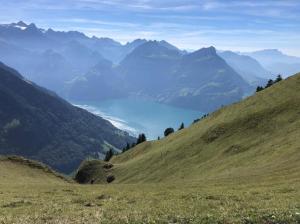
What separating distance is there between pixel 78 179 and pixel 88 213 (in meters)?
107

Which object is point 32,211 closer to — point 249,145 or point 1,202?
point 1,202

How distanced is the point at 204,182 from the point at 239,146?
30489mm

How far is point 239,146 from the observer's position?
250 ft

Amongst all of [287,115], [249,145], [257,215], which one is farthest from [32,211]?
[287,115]

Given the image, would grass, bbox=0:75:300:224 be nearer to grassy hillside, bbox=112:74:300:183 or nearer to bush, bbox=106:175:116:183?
grassy hillside, bbox=112:74:300:183

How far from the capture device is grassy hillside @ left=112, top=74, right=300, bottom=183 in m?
60.6

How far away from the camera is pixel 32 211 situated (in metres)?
27.9

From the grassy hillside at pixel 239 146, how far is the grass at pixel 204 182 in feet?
0.73

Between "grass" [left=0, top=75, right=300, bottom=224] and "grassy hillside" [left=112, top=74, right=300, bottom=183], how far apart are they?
8.8 inches

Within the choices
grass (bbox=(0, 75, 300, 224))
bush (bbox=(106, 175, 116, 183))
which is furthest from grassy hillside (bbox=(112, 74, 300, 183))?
bush (bbox=(106, 175, 116, 183))

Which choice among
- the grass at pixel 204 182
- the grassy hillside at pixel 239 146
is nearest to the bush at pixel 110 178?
the grassy hillside at pixel 239 146

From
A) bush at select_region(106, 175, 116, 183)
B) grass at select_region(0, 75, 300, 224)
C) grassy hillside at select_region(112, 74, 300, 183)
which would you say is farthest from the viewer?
bush at select_region(106, 175, 116, 183)

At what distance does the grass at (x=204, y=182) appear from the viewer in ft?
79.4

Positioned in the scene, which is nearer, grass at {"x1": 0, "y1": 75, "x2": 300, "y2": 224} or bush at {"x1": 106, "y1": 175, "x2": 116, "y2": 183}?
grass at {"x1": 0, "y1": 75, "x2": 300, "y2": 224}
